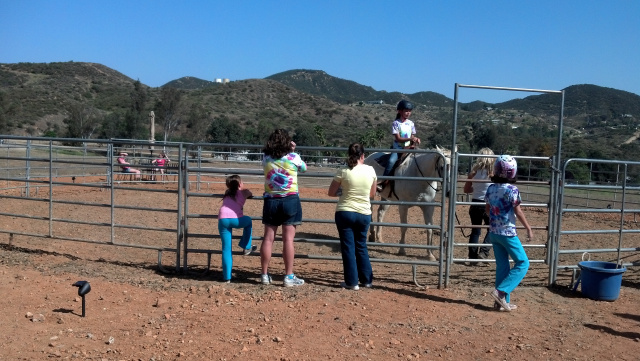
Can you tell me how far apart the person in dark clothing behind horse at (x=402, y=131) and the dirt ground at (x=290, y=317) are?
184cm

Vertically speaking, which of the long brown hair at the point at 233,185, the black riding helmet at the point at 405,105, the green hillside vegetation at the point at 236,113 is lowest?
the long brown hair at the point at 233,185

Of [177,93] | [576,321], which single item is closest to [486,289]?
[576,321]

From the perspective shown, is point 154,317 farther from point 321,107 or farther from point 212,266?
point 321,107

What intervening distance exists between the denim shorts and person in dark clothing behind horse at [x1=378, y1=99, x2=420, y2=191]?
267 cm

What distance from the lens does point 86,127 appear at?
39906 mm

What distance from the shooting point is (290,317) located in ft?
16.1

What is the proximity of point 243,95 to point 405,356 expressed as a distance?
2477 inches

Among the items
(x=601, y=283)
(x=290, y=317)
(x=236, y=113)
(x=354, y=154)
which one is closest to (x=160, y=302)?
(x=290, y=317)

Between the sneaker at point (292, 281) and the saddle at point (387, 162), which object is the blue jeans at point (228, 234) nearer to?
the sneaker at point (292, 281)

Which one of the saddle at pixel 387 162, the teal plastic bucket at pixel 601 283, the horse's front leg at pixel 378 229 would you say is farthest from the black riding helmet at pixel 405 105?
the teal plastic bucket at pixel 601 283

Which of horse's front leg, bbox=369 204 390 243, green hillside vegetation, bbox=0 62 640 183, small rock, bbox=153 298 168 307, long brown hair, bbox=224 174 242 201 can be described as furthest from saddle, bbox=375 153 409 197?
green hillside vegetation, bbox=0 62 640 183

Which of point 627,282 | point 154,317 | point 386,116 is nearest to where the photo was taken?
point 154,317

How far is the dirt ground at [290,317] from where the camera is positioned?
4.20 m

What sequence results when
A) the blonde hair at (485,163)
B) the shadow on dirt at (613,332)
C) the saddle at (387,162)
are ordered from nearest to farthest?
1. the shadow on dirt at (613,332)
2. the blonde hair at (485,163)
3. the saddle at (387,162)
